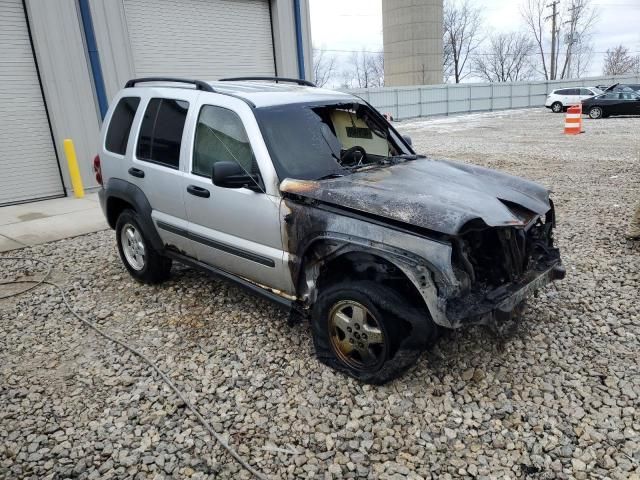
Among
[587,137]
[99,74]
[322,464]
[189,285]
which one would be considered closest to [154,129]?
[189,285]

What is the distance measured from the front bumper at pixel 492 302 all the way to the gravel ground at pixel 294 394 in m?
0.56

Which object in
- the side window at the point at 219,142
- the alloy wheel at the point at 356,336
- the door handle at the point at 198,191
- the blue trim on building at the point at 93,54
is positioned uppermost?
the blue trim on building at the point at 93,54

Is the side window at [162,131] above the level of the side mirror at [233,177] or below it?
above

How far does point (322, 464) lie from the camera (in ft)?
8.89

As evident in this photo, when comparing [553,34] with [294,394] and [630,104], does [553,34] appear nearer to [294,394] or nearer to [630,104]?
[630,104]

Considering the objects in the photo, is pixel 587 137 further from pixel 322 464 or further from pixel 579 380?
pixel 322 464

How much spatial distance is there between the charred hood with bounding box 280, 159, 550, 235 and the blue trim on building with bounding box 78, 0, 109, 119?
8.37 metres

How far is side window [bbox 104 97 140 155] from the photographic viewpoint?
4914 mm

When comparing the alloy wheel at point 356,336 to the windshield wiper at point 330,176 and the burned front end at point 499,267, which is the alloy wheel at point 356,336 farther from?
the windshield wiper at point 330,176

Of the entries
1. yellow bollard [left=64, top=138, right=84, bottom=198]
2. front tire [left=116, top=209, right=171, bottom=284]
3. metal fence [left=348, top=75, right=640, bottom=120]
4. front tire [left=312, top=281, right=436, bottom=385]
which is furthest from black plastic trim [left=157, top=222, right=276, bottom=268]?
metal fence [left=348, top=75, right=640, bottom=120]

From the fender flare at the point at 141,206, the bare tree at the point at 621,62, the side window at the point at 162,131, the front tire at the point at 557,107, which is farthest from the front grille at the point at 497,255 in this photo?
the bare tree at the point at 621,62

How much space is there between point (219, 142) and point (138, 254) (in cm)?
183

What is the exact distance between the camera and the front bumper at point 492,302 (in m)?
2.88

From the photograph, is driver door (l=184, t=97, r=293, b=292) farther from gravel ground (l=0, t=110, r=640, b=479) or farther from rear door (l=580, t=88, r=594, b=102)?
rear door (l=580, t=88, r=594, b=102)
